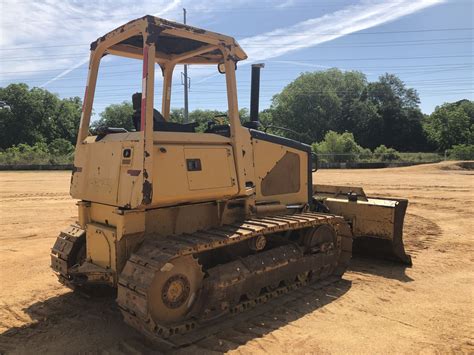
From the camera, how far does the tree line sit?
57.7m

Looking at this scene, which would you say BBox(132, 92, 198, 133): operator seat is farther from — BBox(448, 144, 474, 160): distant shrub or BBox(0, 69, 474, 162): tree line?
BBox(0, 69, 474, 162): tree line

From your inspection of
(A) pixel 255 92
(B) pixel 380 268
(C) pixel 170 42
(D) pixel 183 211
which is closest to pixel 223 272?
(D) pixel 183 211

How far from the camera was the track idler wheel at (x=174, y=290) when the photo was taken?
3.75 metres

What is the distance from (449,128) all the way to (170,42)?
2435 inches

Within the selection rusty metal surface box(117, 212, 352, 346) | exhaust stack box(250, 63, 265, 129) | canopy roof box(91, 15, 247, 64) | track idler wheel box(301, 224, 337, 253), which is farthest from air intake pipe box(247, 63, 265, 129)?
track idler wheel box(301, 224, 337, 253)

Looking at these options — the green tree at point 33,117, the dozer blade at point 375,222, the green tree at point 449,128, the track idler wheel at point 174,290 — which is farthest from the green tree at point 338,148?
the green tree at point 33,117

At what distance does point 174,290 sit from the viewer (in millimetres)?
3930

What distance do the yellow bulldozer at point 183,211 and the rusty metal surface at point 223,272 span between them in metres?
0.01

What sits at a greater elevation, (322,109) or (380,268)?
(322,109)

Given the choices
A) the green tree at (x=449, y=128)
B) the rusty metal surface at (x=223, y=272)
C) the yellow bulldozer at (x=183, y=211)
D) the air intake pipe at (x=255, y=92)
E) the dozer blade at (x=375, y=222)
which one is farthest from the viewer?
the green tree at (x=449, y=128)

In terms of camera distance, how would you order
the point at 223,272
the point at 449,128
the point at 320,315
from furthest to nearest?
the point at 449,128 → the point at 320,315 → the point at 223,272

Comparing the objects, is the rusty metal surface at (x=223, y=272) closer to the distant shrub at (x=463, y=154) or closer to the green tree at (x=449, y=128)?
the distant shrub at (x=463, y=154)

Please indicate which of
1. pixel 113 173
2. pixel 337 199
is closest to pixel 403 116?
pixel 337 199

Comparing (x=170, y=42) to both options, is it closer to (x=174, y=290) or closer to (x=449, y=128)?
(x=174, y=290)
